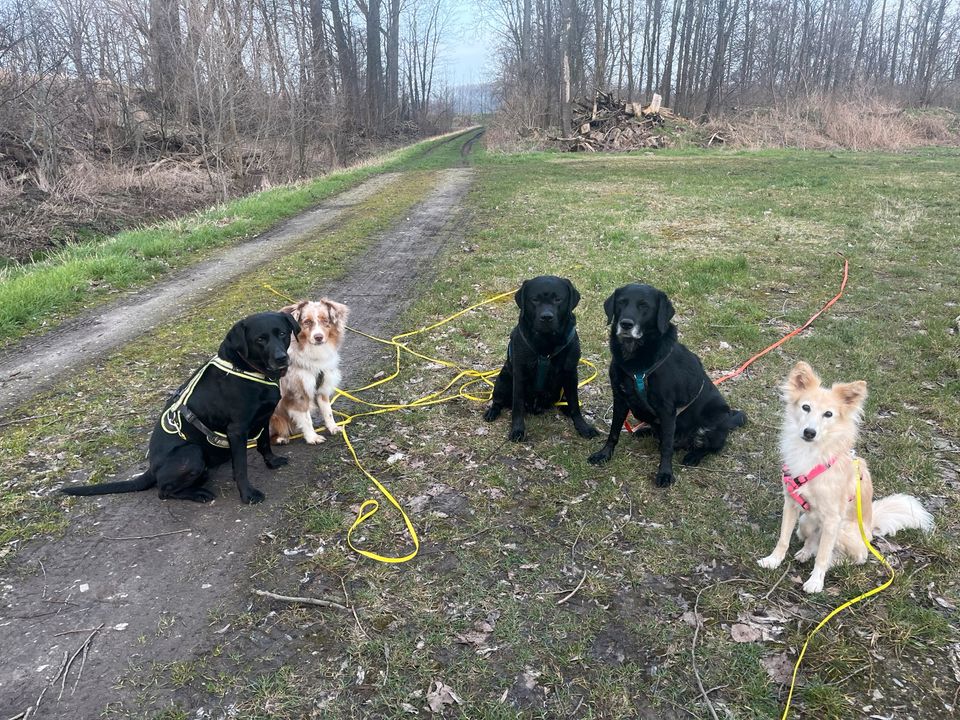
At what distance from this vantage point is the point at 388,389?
5781mm

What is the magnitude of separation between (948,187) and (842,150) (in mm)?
11595

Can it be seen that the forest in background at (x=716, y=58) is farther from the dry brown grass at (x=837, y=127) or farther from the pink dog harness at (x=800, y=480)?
the pink dog harness at (x=800, y=480)

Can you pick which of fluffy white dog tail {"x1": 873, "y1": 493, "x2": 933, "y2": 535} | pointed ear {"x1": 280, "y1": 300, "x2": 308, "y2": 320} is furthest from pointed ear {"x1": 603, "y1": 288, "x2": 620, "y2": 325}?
pointed ear {"x1": 280, "y1": 300, "x2": 308, "y2": 320}

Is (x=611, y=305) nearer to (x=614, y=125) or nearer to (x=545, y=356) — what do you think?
(x=545, y=356)

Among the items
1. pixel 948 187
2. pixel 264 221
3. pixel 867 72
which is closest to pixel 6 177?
pixel 264 221

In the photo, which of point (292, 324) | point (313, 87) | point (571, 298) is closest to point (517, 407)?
point (571, 298)

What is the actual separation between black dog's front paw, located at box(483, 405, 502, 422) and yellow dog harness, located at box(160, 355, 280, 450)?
1935 mm

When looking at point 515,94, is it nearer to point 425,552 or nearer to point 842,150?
point 842,150

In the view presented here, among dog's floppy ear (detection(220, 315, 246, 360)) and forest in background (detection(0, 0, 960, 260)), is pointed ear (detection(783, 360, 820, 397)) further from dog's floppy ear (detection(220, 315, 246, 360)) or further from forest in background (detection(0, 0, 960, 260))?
forest in background (detection(0, 0, 960, 260))

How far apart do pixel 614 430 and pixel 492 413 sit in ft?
3.94

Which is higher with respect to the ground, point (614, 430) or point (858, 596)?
point (614, 430)

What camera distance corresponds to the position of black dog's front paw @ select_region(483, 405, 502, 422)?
205 inches

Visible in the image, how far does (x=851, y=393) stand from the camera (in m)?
3.05

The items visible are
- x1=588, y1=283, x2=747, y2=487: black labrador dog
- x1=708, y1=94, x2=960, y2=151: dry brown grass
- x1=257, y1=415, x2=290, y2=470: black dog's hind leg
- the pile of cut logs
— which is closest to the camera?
x1=588, y1=283, x2=747, y2=487: black labrador dog
